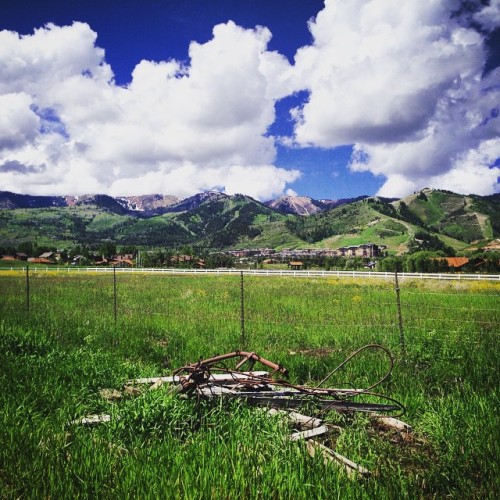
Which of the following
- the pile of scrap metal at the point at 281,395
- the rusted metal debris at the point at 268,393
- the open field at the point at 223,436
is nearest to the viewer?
the open field at the point at 223,436

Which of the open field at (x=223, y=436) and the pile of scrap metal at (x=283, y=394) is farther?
the pile of scrap metal at (x=283, y=394)

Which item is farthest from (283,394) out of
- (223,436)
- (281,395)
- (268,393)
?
(223,436)

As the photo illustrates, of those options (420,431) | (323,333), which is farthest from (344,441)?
(323,333)

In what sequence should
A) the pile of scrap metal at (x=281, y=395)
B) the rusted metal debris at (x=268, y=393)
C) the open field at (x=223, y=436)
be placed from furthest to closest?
1. the rusted metal debris at (x=268, y=393)
2. the pile of scrap metal at (x=281, y=395)
3. the open field at (x=223, y=436)

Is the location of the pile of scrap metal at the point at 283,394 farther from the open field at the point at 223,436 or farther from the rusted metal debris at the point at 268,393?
the open field at the point at 223,436

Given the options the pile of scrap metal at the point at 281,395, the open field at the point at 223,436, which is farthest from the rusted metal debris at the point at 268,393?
the open field at the point at 223,436

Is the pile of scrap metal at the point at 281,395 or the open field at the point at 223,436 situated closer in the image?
the open field at the point at 223,436

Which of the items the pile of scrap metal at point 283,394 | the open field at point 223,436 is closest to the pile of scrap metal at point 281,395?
the pile of scrap metal at point 283,394

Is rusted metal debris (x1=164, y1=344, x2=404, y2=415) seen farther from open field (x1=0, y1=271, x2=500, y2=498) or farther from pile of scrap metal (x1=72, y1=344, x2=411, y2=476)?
open field (x1=0, y1=271, x2=500, y2=498)

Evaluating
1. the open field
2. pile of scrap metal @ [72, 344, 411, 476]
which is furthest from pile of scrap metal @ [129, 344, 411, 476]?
the open field

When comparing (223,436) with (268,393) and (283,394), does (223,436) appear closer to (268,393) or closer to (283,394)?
(268,393)

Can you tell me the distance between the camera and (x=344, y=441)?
3.90 m

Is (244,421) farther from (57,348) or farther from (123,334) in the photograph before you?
(123,334)

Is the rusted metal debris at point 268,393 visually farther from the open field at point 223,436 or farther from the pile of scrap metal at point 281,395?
the open field at point 223,436
